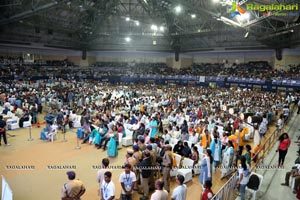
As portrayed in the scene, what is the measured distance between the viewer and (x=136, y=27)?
118 feet

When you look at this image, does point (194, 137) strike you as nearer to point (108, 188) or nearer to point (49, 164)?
point (108, 188)

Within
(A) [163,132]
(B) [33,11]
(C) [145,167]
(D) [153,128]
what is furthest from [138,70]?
(C) [145,167]

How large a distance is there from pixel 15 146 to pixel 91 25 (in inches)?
989

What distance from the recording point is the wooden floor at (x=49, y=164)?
6.92m

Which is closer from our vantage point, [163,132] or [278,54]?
[163,132]

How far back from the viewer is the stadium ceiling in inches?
853

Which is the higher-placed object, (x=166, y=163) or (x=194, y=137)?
(x=166, y=163)

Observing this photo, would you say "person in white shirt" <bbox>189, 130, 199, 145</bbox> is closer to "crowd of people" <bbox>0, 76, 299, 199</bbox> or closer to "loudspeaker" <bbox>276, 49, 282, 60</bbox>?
"crowd of people" <bbox>0, 76, 299, 199</bbox>

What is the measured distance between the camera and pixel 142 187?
666 cm

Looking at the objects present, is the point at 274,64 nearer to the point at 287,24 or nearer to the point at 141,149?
the point at 287,24

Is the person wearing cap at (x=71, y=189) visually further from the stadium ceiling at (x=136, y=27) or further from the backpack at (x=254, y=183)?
the stadium ceiling at (x=136, y=27)

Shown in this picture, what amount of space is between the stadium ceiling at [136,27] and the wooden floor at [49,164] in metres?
14.4

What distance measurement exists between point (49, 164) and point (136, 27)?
30822 mm

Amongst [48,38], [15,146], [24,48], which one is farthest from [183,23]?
[15,146]
